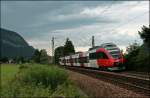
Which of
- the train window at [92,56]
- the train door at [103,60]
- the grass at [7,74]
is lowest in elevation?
the grass at [7,74]

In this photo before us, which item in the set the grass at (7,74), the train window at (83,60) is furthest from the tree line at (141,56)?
the grass at (7,74)

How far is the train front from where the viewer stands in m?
45.2

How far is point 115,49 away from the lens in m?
46.7

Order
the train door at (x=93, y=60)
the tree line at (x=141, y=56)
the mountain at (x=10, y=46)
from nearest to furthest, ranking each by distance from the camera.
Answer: the tree line at (x=141, y=56) → the train door at (x=93, y=60) → the mountain at (x=10, y=46)

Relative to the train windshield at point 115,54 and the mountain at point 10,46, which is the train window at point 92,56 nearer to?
the train windshield at point 115,54

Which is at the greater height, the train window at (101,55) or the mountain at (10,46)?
the mountain at (10,46)

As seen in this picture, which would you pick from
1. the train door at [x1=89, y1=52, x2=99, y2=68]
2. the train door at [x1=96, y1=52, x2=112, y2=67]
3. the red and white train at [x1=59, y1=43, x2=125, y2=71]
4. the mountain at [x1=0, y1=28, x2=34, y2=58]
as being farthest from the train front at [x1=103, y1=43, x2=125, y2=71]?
the mountain at [x1=0, y1=28, x2=34, y2=58]

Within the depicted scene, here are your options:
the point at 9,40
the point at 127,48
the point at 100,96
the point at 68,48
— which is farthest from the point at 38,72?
the point at 9,40

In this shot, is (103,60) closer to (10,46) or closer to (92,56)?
(92,56)

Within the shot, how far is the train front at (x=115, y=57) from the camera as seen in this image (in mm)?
45150

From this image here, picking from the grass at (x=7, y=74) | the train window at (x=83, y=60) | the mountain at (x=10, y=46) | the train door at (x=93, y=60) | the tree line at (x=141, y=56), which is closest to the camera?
the grass at (x=7, y=74)

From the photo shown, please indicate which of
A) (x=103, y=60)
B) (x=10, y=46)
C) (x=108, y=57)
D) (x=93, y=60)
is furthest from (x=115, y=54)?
(x=10, y=46)

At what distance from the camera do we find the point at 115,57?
4575cm

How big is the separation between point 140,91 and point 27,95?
11.4m
